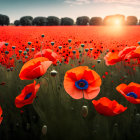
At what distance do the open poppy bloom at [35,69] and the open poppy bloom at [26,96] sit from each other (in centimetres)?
Answer: 4

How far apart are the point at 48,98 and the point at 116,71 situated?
29.8 inches

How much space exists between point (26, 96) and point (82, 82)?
11.1 inches

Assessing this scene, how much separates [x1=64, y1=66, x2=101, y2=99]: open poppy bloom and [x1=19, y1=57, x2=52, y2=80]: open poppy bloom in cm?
11

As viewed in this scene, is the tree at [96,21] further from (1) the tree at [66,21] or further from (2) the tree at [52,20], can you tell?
(2) the tree at [52,20]

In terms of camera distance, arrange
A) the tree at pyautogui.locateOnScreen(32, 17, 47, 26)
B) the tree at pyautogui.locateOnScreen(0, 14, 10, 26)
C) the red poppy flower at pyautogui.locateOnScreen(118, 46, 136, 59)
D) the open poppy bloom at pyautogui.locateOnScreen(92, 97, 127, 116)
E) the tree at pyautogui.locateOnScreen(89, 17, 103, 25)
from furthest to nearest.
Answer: the tree at pyautogui.locateOnScreen(89, 17, 103, 25) < the tree at pyautogui.locateOnScreen(0, 14, 10, 26) < the tree at pyautogui.locateOnScreen(32, 17, 47, 26) < the red poppy flower at pyautogui.locateOnScreen(118, 46, 136, 59) < the open poppy bloom at pyautogui.locateOnScreen(92, 97, 127, 116)

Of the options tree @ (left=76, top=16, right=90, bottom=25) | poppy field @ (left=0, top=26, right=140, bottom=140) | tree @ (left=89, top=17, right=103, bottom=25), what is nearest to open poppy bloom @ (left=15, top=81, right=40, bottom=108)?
poppy field @ (left=0, top=26, right=140, bottom=140)

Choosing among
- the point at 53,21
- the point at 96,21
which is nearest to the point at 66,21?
the point at 53,21

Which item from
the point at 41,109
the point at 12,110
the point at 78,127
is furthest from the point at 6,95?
the point at 78,127

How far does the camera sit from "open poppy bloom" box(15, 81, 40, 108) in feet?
2.96

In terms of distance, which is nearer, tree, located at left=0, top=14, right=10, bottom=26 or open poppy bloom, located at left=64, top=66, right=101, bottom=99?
open poppy bloom, located at left=64, top=66, right=101, bottom=99

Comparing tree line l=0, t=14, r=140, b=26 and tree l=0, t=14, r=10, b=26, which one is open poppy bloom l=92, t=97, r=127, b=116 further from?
tree l=0, t=14, r=10, b=26

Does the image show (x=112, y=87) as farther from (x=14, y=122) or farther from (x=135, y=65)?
(x=14, y=122)

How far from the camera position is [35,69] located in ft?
3.07

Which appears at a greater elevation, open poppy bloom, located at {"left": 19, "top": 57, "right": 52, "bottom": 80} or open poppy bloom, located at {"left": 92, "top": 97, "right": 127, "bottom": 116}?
open poppy bloom, located at {"left": 19, "top": 57, "right": 52, "bottom": 80}
